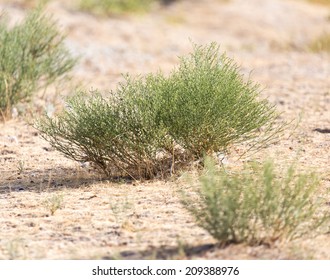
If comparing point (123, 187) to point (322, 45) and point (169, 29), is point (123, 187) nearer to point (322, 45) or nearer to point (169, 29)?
point (322, 45)

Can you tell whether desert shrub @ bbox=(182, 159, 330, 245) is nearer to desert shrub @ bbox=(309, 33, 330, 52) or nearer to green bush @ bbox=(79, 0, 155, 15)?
desert shrub @ bbox=(309, 33, 330, 52)

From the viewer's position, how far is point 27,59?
10.7m

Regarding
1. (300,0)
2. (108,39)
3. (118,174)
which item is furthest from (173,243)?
(300,0)

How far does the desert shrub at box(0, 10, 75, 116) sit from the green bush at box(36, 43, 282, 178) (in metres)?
2.63

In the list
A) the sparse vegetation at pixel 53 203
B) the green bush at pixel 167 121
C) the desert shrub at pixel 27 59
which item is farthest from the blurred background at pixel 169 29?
the sparse vegetation at pixel 53 203

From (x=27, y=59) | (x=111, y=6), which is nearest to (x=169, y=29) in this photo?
(x=111, y=6)

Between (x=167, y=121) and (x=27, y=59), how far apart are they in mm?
3727

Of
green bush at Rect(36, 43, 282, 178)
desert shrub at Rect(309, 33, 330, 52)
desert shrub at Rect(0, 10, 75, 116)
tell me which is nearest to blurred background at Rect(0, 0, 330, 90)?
desert shrub at Rect(309, 33, 330, 52)

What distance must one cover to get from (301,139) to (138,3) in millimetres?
14176

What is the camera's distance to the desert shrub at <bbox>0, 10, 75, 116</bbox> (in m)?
10.2
